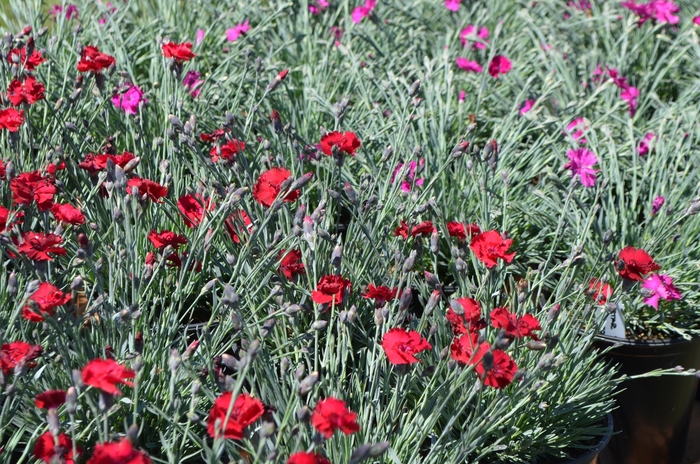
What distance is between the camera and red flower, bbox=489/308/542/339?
1.32 metres

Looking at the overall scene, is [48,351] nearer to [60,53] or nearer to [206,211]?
[206,211]

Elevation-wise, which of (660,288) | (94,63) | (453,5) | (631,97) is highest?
(94,63)

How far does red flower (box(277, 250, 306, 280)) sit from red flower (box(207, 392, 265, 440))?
1.69 feet

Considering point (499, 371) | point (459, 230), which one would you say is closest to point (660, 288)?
point (459, 230)

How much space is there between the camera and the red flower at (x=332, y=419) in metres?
1.05

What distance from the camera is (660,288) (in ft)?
6.37

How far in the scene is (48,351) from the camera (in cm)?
152

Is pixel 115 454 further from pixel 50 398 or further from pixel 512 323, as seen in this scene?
pixel 512 323

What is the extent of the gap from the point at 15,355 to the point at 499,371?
2.56ft

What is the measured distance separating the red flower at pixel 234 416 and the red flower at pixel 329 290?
0.31 meters

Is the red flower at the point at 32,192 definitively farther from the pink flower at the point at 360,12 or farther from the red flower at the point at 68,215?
the pink flower at the point at 360,12

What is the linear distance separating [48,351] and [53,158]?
607 millimetres

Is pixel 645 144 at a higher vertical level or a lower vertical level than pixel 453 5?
lower

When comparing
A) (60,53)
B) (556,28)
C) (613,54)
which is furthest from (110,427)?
(556,28)
